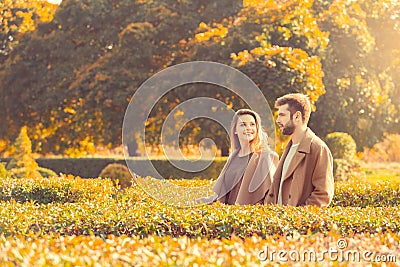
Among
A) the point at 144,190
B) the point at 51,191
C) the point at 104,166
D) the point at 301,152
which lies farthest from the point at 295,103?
the point at 104,166

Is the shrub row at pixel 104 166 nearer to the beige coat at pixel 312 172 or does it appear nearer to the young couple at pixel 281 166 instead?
the young couple at pixel 281 166

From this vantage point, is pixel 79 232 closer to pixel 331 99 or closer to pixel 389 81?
pixel 331 99

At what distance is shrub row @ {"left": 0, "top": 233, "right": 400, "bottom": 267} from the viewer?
3279 millimetres

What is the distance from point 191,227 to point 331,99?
1457 centimetres

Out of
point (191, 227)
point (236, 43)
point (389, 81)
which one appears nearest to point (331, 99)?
point (236, 43)

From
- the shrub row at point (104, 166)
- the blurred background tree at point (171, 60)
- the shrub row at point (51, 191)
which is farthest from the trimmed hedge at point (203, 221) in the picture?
the shrub row at point (104, 166)

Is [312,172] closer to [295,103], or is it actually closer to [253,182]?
[295,103]

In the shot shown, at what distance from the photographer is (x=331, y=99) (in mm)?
19156

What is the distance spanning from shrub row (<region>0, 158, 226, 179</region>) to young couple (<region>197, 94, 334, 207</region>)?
9.40m

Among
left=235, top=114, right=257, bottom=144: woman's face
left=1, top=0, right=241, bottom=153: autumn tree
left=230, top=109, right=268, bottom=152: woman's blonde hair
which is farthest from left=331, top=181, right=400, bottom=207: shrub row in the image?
left=1, top=0, right=241, bottom=153: autumn tree

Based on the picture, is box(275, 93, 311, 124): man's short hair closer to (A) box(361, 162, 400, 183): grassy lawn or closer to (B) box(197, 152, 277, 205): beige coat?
(B) box(197, 152, 277, 205): beige coat

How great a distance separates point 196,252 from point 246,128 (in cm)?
291

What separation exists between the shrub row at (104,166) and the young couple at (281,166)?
9403 millimetres

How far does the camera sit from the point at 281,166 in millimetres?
6023
